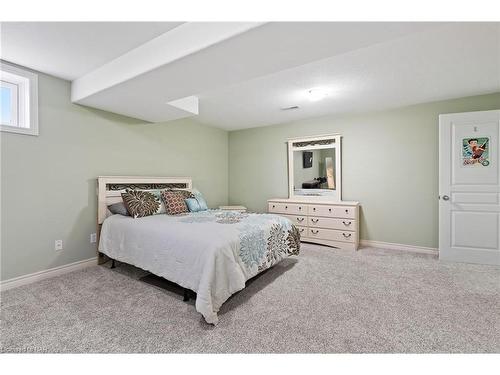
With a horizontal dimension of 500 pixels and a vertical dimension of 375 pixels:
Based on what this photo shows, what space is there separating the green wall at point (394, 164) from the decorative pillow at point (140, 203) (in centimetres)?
279

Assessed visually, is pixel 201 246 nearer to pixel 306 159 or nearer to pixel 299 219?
pixel 299 219

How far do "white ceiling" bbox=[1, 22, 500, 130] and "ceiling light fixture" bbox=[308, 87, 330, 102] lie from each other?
92 mm

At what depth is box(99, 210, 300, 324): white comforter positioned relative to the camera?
5.93 ft

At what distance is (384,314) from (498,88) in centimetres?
320

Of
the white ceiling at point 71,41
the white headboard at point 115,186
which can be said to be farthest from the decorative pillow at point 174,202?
the white ceiling at point 71,41

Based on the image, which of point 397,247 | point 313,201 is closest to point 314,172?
point 313,201

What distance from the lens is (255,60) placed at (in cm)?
176

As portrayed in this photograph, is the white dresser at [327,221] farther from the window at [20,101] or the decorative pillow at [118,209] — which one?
the window at [20,101]

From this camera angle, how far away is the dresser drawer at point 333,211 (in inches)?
142

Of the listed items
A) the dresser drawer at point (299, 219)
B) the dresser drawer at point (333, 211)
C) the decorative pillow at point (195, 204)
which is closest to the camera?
the decorative pillow at point (195, 204)

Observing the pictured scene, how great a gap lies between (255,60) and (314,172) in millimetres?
2866

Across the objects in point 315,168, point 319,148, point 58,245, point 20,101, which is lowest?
point 58,245

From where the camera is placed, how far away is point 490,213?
2912 millimetres

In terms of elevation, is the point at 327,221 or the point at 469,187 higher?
the point at 469,187
